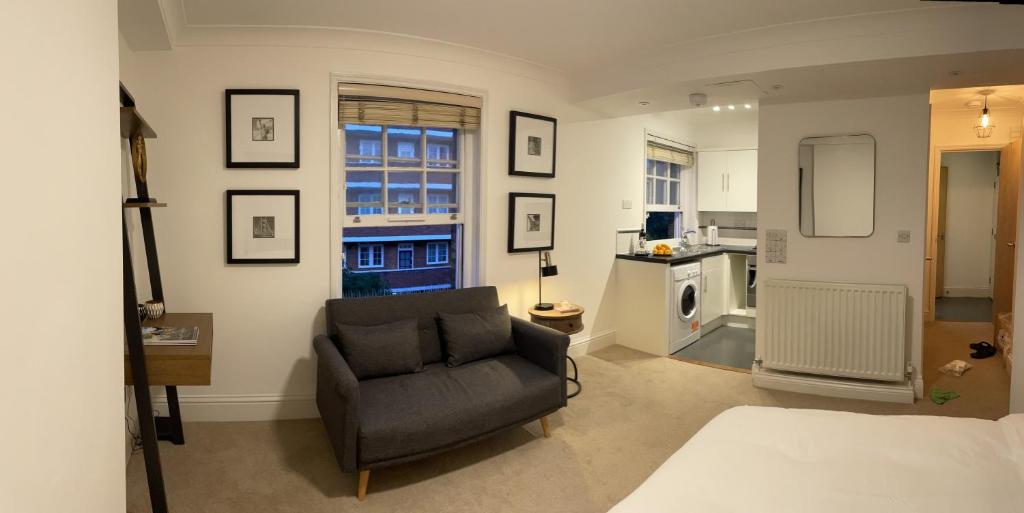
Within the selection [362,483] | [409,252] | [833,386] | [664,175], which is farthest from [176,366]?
[664,175]

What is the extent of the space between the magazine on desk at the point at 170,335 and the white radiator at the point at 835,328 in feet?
12.7

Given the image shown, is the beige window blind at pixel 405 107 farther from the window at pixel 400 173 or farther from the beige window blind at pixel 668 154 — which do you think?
the beige window blind at pixel 668 154

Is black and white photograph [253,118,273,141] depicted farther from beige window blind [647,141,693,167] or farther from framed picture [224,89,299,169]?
beige window blind [647,141,693,167]

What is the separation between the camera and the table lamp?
13.9 feet

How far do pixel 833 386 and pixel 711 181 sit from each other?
3.31 meters

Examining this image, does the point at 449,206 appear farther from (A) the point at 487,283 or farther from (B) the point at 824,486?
(B) the point at 824,486

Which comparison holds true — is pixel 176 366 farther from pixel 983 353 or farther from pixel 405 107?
pixel 983 353

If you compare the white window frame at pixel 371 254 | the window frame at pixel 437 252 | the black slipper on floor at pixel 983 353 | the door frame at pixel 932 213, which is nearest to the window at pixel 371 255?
the white window frame at pixel 371 254

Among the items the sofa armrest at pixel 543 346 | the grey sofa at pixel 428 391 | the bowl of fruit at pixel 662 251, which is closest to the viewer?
the grey sofa at pixel 428 391

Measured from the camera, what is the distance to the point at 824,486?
145 cm

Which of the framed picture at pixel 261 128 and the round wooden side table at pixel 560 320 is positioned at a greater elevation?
the framed picture at pixel 261 128

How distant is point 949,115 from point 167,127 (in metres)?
7.33

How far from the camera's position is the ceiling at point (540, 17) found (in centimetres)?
305

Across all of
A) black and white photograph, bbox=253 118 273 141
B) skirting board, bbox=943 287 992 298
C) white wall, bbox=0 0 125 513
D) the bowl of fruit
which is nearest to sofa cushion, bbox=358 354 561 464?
white wall, bbox=0 0 125 513
